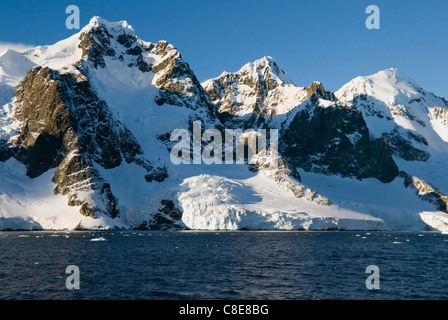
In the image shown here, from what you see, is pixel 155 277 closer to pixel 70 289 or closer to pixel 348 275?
pixel 70 289

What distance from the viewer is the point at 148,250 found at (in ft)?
400

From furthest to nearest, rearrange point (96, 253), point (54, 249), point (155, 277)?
point (54, 249), point (96, 253), point (155, 277)
